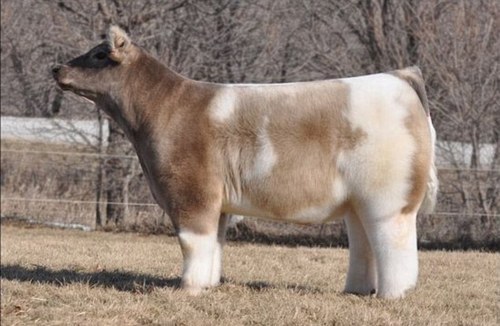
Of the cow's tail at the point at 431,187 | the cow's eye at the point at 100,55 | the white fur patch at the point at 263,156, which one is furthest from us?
the cow's eye at the point at 100,55

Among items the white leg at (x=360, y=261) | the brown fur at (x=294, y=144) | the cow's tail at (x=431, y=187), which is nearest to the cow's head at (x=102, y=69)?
the brown fur at (x=294, y=144)

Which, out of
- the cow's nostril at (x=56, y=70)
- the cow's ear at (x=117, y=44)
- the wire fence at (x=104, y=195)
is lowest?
the wire fence at (x=104, y=195)

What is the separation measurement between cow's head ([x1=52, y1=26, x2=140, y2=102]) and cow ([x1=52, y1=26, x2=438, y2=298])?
2.25 ft

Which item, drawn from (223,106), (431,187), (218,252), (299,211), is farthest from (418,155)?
→ (218,252)

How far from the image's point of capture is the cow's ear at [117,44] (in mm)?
8086

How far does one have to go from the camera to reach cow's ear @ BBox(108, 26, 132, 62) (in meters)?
8.09

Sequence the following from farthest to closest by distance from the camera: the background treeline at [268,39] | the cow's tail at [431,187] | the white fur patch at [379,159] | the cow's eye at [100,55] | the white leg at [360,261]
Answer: the background treeline at [268,39] → the cow's eye at [100,55] → the white leg at [360,261] → the cow's tail at [431,187] → the white fur patch at [379,159]

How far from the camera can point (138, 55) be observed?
26.9 feet

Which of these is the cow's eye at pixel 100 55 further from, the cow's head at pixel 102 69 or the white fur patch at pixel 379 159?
the white fur patch at pixel 379 159

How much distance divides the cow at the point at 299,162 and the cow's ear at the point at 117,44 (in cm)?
76

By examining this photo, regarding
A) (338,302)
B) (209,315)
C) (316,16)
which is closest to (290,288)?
(338,302)

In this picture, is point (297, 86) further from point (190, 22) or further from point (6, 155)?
point (6, 155)

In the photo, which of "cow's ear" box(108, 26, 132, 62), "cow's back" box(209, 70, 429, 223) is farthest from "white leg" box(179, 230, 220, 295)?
"cow's ear" box(108, 26, 132, 62)

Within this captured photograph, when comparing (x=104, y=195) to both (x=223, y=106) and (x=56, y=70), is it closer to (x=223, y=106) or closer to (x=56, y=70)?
(x=56, y=70)
